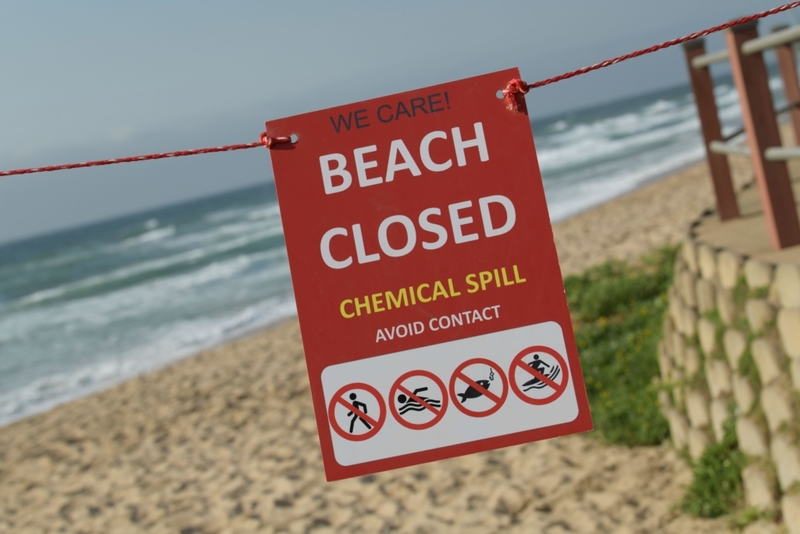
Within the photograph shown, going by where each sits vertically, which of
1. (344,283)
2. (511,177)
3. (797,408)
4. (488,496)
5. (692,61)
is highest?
(692,61)

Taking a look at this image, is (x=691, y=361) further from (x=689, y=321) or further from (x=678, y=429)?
(x=678, y=429)

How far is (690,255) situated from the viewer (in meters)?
4.23

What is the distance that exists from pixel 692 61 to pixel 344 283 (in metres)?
3.11

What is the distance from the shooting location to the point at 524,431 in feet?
6.17

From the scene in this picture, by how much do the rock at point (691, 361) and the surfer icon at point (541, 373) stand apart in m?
2.48

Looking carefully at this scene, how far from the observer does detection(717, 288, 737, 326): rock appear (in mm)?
3598

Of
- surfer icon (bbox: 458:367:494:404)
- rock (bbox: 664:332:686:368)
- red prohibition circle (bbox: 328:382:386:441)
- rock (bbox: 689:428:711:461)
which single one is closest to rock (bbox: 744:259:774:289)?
rock (bbox: 689:428:711:461)

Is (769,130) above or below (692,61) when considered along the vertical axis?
below

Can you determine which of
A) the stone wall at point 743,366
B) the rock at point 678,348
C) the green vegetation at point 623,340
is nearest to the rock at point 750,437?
the stone wall at point 743,366

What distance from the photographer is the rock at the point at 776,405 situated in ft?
9.97

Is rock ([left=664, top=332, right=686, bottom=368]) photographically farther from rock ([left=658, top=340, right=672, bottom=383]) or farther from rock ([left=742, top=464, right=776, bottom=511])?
rock ([left=742, top=464, right=776, bottom=511])

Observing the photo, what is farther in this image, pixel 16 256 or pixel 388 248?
pixel 16 256

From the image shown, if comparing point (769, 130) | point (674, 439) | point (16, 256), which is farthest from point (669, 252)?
point (16, 256)

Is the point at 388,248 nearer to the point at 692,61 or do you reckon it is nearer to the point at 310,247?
the point at 310,247
